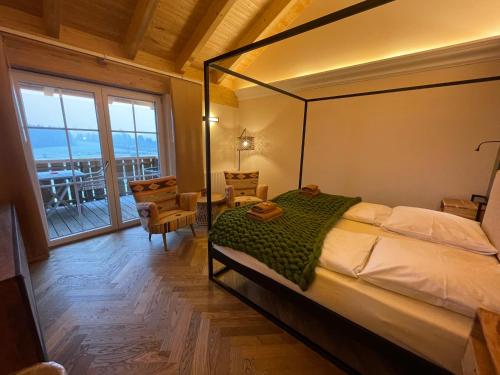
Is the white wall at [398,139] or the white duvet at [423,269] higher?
the white wall at [398,139]

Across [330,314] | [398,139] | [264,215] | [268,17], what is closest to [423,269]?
[330,314]

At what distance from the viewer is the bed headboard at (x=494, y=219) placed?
1.33 metres

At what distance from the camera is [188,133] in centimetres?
336

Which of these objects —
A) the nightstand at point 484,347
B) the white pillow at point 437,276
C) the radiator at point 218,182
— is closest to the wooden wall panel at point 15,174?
the radiator at point 218,182

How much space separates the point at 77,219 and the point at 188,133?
1.97 m

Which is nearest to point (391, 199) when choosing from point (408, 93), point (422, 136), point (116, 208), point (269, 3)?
point (422, 136)

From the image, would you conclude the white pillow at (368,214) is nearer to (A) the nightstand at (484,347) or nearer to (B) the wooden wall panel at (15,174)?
(A) the nightstand at (484,347)

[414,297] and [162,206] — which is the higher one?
[414,297]

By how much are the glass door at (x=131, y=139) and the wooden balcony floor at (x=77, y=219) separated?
23 cm

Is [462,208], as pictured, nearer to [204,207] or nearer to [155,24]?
[204,207]

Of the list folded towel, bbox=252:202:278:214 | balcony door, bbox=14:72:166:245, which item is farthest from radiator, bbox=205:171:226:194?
folded towel, bbox=252:202:278:214

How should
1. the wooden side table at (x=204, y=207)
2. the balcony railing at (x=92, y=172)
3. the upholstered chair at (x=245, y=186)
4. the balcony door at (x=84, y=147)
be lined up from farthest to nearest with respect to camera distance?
the upholstered chair at (x=245, y=186) < the wooden side table at (x=204, y=207) < the balcony railing at (x=92, y=172) < the balcony door at (x=84, y=147)

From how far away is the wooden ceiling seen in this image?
81.1 inches

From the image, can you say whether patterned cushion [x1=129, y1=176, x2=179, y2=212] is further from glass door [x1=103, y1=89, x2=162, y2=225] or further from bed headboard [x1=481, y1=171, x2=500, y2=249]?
bed headboard [x1=481, y1=171, x2=500, y2=249]
